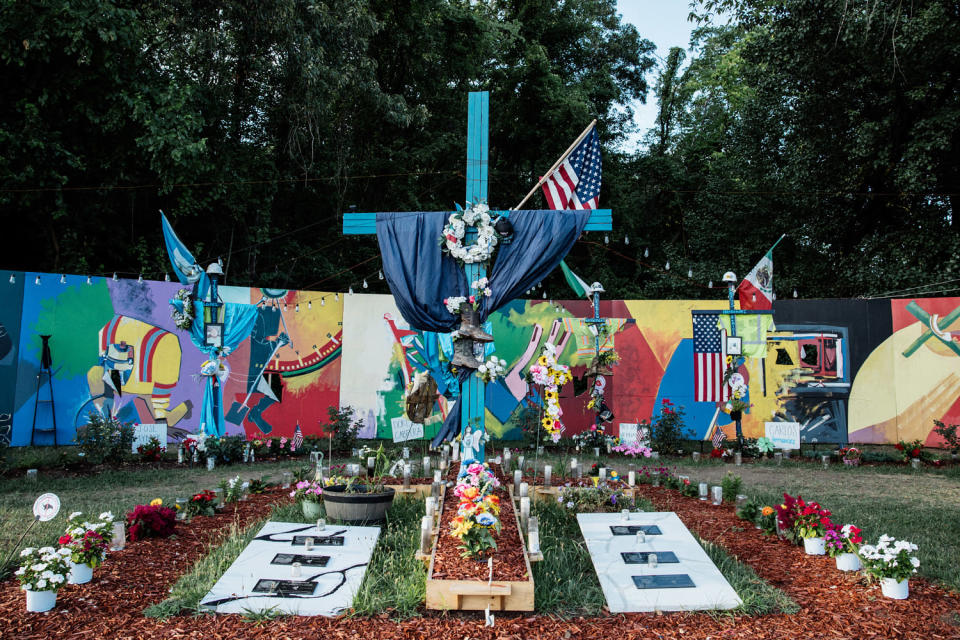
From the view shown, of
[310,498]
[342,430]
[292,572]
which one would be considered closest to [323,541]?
[292,572]

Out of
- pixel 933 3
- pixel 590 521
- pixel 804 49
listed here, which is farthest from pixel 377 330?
pixel 933 3

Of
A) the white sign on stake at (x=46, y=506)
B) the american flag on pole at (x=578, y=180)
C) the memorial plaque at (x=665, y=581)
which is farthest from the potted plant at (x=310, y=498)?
the american flag on pole at (x=578, y=180)

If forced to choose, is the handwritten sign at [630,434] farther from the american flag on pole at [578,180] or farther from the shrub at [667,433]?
the american flag on pole at [578,180]

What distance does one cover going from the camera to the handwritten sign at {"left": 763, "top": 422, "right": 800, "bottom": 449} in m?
11.7

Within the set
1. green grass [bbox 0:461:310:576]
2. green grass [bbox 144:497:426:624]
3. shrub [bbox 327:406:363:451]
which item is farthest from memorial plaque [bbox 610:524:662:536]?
shrub [bbox 327:406:363:451]

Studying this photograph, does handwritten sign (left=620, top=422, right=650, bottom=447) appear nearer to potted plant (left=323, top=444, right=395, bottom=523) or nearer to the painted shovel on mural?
potted plant (left=323, top=444, right=395, bottom=523)

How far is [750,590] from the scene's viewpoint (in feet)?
15.7

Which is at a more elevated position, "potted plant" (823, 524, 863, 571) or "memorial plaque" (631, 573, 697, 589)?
"potted plant" (823, 524, 863, 571)

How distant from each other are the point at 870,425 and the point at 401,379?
9854mm

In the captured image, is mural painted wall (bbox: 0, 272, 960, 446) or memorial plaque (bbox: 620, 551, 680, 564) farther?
mural painted wall (bbox: 0, 272, 960, 446)

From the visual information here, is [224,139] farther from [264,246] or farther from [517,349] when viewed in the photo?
[517,349]

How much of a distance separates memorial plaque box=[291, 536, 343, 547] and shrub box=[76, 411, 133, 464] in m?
6.15

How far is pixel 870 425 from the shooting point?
13.9m

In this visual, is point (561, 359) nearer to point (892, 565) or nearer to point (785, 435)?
point (785, 435)
